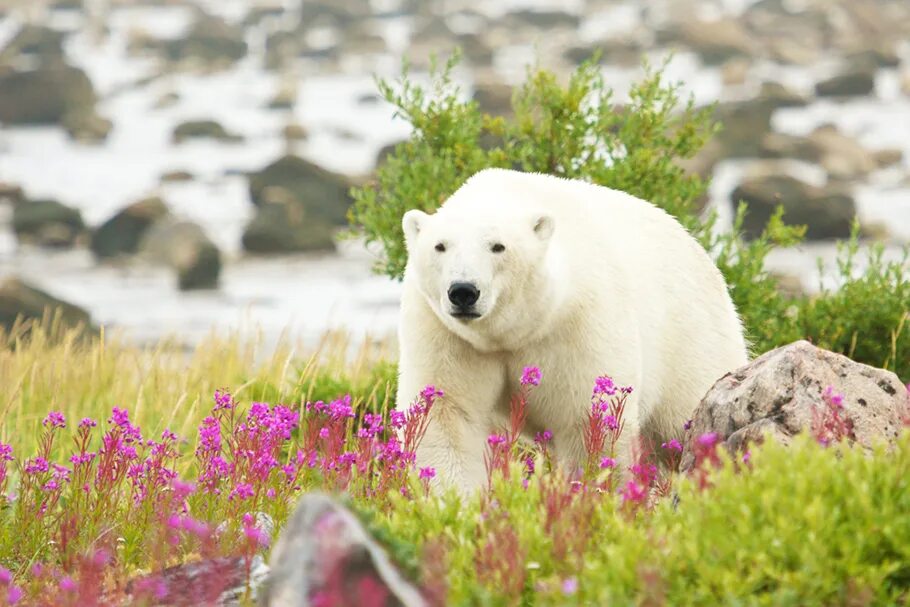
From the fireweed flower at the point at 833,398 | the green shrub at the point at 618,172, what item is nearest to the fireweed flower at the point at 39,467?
the fireweed flower at the point at 833,398

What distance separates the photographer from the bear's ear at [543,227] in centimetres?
544

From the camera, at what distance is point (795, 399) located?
16.0 feet

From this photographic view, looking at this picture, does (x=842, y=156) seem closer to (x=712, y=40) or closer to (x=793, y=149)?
(x=793, y=149)

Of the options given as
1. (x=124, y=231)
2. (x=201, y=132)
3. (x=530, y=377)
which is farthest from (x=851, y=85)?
(x=530, y=377)

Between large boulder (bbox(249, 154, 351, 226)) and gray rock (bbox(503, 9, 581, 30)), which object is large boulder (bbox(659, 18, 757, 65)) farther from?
large boulder (bbox(249, 154, 351, 226))

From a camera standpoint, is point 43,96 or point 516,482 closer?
point 516,482

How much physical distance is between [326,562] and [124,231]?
916 inches

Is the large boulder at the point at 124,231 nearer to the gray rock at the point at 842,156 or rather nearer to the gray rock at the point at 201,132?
the gray rock at the point at 201,132

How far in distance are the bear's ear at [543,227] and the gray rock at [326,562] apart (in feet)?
8.08

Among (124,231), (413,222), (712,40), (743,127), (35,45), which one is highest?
(712,40)

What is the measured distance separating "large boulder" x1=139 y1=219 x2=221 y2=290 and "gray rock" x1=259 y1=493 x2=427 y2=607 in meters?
20.2

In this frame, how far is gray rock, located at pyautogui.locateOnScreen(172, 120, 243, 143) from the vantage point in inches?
1288

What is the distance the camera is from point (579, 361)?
18.0ft

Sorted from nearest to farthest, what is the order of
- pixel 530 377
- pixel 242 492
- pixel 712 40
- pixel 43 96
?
pixel 242 492, pixel 530 377, pixel 43 96, pixel 712 40
